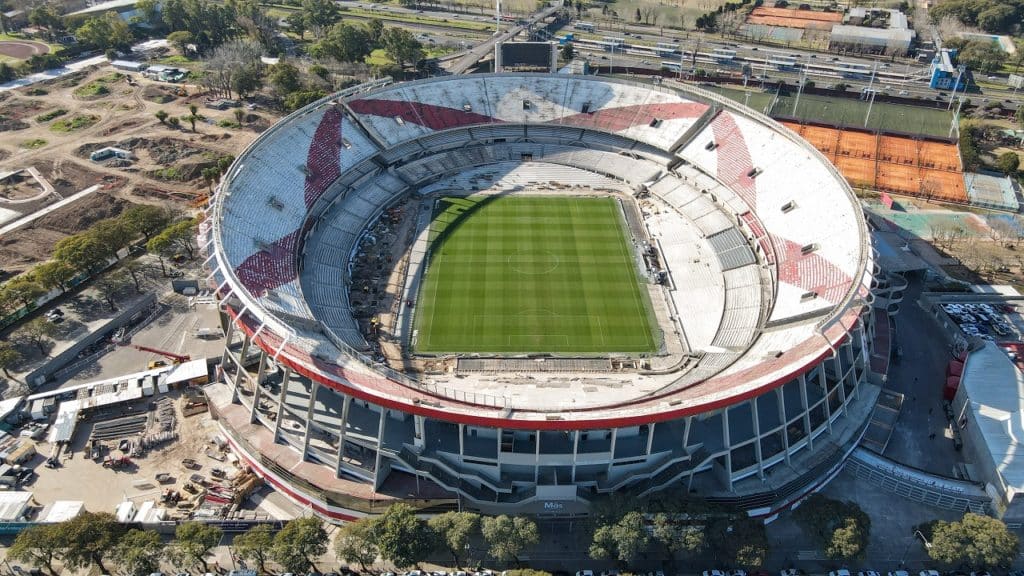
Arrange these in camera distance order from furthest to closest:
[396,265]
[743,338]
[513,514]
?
[396,265] < [743,338] < [513,514]

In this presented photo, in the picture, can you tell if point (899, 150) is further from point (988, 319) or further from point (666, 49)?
point (666, 49)

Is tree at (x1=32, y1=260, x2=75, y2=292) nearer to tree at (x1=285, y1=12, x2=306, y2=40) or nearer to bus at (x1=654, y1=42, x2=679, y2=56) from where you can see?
tree at (x1=285, y1=12, x2=306, y2=40)

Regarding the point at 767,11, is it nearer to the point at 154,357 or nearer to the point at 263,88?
the point at 263,88

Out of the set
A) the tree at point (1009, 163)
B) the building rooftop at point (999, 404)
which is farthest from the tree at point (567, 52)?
the building rooftop at point (999, 404)

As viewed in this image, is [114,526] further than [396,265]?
No

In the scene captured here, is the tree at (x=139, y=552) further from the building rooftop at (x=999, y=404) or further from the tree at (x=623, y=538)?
the building rooftop at (x=999, y=404)

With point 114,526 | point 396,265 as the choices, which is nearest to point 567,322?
point 396,265
